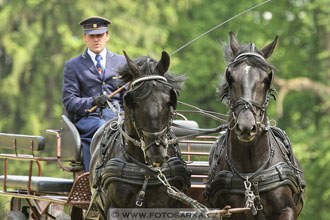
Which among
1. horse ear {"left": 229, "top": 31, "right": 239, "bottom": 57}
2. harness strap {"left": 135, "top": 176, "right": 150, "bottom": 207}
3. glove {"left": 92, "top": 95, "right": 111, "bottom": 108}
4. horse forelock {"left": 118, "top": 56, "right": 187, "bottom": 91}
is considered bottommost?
harness strap {"left": 135, "top": 176, "right": 150, "bottom": 207}

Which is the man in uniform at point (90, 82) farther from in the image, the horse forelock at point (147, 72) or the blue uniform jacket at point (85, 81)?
the horse forelock at point (147, 72)

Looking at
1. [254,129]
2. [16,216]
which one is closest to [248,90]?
[254,129]

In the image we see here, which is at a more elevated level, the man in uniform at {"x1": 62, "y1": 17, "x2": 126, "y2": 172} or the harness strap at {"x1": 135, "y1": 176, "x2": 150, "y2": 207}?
the man in uniform at {"x1": 62, "y1": 17, "x2": 126, "y2": 172}

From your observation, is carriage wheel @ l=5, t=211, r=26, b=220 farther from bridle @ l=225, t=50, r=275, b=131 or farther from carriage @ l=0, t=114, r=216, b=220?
bridle @ l=225, t=50, r=275, b=131

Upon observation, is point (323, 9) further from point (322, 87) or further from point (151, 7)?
point (151, 7)

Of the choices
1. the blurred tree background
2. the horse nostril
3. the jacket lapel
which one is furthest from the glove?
the blurred tree background

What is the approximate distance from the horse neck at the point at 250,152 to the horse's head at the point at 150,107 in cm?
60

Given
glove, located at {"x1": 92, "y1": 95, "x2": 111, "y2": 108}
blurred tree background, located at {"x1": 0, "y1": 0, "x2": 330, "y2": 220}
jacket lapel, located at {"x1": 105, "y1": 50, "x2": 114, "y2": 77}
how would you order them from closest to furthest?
glove, located at {"x1": 92, "y1": 95, "x2": 111, "y2": 108}
jacket lapel, located at {"x1": 105, "y1": 50, "x2": 114, "y2": 77}
blurred tree background, located at {"x1": 0, "y1": 0, "x2": 330, "y2": 220}

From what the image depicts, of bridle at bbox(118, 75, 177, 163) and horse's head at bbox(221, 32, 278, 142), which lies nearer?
horse's head at bbox(221, 32, 278, 142)

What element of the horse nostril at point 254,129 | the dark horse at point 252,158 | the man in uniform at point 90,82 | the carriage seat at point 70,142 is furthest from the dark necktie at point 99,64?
the horse nostril at point 254,129

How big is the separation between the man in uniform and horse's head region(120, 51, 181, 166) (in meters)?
1.40

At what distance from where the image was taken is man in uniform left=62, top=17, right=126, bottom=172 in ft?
26.0

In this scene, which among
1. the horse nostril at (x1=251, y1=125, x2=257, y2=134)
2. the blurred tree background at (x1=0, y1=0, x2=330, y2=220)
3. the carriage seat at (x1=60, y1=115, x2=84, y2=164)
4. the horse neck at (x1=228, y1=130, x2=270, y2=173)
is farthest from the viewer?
the blurred tree background at (x1=0, y1=0, x2=330, y2=220)

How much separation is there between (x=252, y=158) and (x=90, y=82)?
2.28 meters
